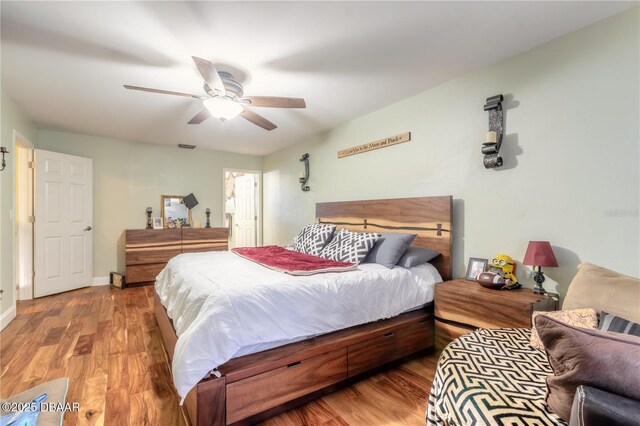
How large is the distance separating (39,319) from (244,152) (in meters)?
3.92

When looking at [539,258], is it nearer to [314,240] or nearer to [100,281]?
[314,240]

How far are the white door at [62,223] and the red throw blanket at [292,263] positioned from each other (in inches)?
116

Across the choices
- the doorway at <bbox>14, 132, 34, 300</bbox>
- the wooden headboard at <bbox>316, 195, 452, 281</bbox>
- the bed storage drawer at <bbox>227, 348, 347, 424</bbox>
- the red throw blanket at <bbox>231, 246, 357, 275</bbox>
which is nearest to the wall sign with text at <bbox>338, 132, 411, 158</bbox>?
the wooden headboard at <bbox>316, 195, 452, 281</bbox>

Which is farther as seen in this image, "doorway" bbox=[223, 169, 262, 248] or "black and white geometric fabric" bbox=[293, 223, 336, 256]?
"doorway" bbox=[223, 169, 262, 248]

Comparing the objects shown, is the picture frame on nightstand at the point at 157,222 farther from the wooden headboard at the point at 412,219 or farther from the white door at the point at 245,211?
the wooden headboard at the point at 412,219

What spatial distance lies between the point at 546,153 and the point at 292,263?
2.14 m

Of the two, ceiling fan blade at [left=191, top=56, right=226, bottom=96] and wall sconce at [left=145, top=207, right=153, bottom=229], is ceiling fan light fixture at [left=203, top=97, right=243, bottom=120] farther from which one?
wall sconce at [left=145, top=207, right=153, bottom=229]

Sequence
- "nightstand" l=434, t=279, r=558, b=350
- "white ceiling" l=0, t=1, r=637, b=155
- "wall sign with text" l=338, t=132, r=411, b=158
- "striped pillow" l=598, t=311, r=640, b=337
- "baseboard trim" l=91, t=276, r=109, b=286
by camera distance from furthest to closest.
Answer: "baseboard trim" l=91, t=276, r=109, b=286
"wall sign with text" l=338, t=132, r=411, b=158
"nightstand" l=434, t=279, r=558, b=350
"white ceiling" l=0, t=1, r=637, b=155
"striped pillow" l=598, t=311, r=640, b=337

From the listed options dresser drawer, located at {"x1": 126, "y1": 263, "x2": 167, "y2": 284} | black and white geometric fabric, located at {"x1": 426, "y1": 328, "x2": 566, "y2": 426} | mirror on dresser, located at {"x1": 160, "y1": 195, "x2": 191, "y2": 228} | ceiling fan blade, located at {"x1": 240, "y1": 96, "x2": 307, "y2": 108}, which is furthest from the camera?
mirror on dresser, located at {"x1": 160, "y1": 195, "x2": 191, "y2": 228}

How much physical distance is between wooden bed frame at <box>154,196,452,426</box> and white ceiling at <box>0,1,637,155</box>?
1265mm

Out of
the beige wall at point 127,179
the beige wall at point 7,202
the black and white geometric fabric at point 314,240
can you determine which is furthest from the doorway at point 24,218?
the black and white geometric fabric at point 314,240

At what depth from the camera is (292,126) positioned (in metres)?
4.10

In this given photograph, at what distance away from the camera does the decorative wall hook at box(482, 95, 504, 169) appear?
237cm

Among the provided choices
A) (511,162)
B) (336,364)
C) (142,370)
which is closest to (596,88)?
(511,162)
